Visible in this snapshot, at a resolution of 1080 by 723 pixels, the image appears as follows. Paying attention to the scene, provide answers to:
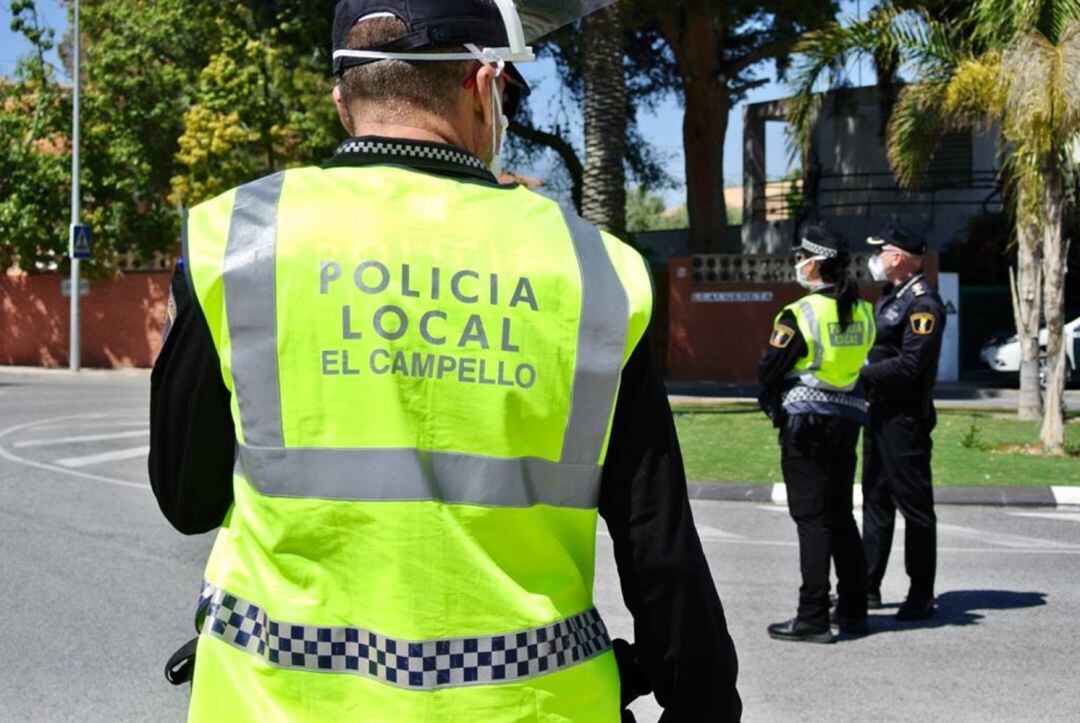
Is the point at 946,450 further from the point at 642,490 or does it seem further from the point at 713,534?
the point at 642,490

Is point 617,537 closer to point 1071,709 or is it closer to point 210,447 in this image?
point 210,447

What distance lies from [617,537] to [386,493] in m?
0.34

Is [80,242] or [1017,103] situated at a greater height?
[1017,103]

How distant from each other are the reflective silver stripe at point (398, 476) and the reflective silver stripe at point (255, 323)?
0.04 metres

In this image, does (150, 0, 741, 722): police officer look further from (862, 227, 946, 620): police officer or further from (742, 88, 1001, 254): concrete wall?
(742, 88, 1001, 254): concrete wall

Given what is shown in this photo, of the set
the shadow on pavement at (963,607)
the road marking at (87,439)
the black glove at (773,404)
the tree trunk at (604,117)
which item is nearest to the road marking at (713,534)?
the shadow on pavement at (963,607)

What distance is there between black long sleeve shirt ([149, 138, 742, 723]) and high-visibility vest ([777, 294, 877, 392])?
5046mm

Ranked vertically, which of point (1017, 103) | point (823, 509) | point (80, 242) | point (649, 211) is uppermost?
point (649, 211)

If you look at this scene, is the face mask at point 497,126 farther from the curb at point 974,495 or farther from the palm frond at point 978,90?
the palm frond at point 978,90

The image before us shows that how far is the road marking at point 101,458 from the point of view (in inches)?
535

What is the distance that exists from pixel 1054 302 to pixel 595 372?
541 inches

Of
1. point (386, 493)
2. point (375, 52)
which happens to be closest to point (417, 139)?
point (375, 52)

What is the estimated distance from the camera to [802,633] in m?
6.96

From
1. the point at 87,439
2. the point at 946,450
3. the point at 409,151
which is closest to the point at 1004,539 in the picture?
the point at 946,450
